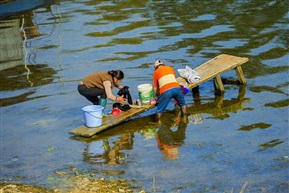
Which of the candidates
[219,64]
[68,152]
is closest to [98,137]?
[68,152]

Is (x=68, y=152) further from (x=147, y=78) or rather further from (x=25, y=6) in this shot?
(x=25, y=6)

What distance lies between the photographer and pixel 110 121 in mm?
12367

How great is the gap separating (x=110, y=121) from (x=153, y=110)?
66.6 inches

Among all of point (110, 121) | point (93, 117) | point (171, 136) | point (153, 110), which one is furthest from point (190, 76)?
point (93, 117)

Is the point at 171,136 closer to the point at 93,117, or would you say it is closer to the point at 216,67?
the point at 93,117

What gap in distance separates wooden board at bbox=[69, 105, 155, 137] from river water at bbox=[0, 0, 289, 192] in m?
0.21

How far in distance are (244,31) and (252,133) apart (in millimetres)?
9582

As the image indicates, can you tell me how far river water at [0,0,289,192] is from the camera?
33.9 ft

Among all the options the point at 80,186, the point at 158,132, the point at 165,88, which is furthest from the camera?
the point at 165,88

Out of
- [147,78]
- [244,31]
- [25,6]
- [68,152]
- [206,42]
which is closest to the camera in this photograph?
[68,152]

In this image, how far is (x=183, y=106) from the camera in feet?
42.9

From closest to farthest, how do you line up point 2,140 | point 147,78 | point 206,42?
point 2,140 → point 147,78 → point 206,42

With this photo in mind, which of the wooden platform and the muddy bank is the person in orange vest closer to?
the wooden platform

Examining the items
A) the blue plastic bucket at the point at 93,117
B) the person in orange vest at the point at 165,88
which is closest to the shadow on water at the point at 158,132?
the blue plastic bucket at the point at 93,117
